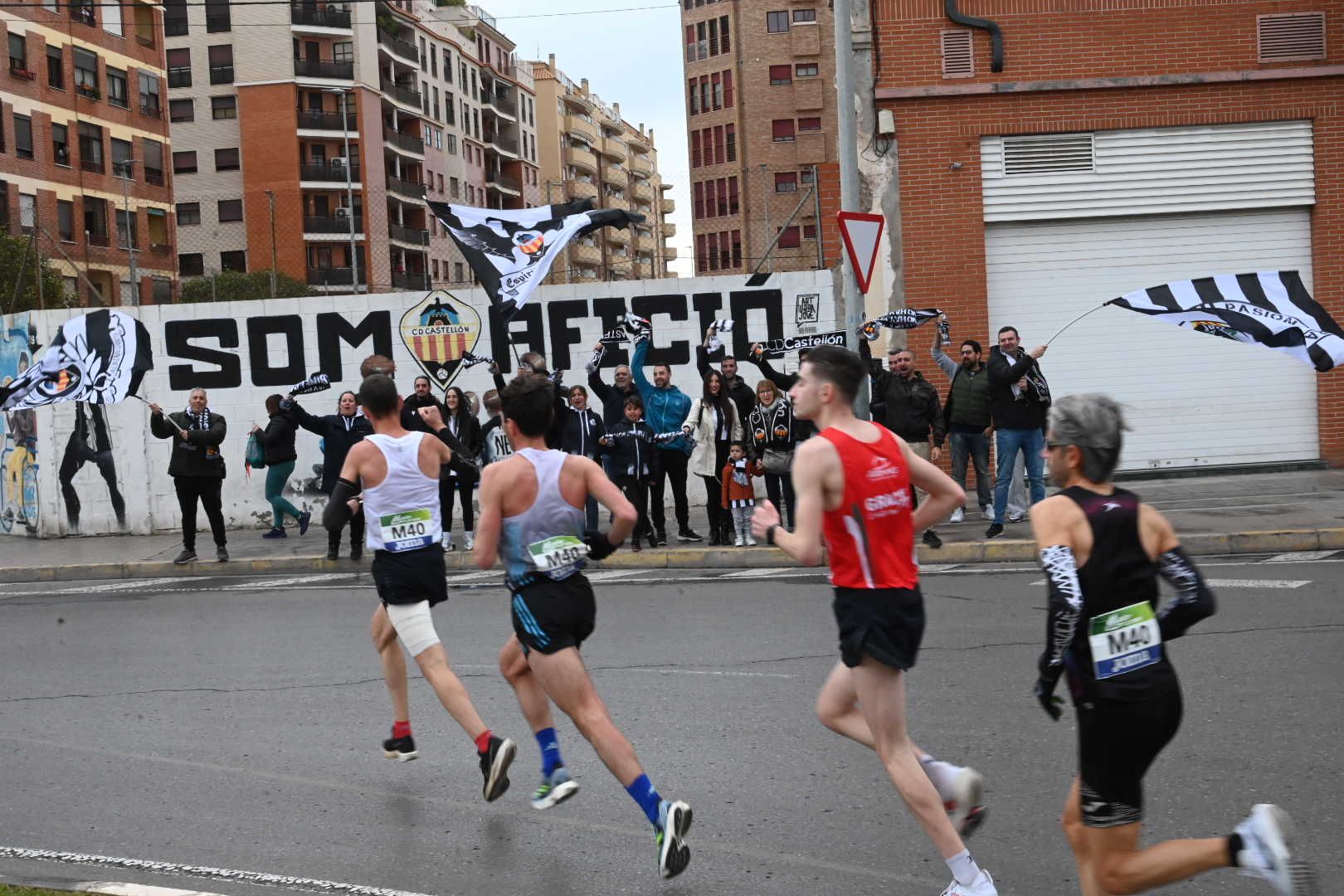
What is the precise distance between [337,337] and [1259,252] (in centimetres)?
1144

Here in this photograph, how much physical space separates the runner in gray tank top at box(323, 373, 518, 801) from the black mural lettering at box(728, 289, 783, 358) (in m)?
12.3

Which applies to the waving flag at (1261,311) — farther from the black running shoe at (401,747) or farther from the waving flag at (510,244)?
the black running shoe at (401,747)

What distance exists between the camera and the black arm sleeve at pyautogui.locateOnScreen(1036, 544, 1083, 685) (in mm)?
4004

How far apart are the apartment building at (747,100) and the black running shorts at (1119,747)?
67.8m

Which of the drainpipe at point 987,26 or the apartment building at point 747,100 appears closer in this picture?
the drainpipe at point 987,26

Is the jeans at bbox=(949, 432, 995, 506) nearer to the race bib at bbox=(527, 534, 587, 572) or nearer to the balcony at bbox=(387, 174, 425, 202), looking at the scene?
the race bib at bbox=(527, 534, 587, 572)

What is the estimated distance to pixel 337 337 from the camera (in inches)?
762

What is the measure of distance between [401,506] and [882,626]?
9.00ft

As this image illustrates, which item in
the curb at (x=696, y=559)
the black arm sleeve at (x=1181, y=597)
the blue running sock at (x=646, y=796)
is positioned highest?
the black arm sleeve at (x=1181, y=597)

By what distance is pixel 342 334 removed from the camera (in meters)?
19.4

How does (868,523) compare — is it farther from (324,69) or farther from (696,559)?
(324,69)

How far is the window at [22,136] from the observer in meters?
54.3

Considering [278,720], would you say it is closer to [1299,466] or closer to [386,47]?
[1299,466]

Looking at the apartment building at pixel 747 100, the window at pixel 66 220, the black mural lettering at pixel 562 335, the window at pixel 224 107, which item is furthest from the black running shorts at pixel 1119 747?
the window at pixel 224 107
